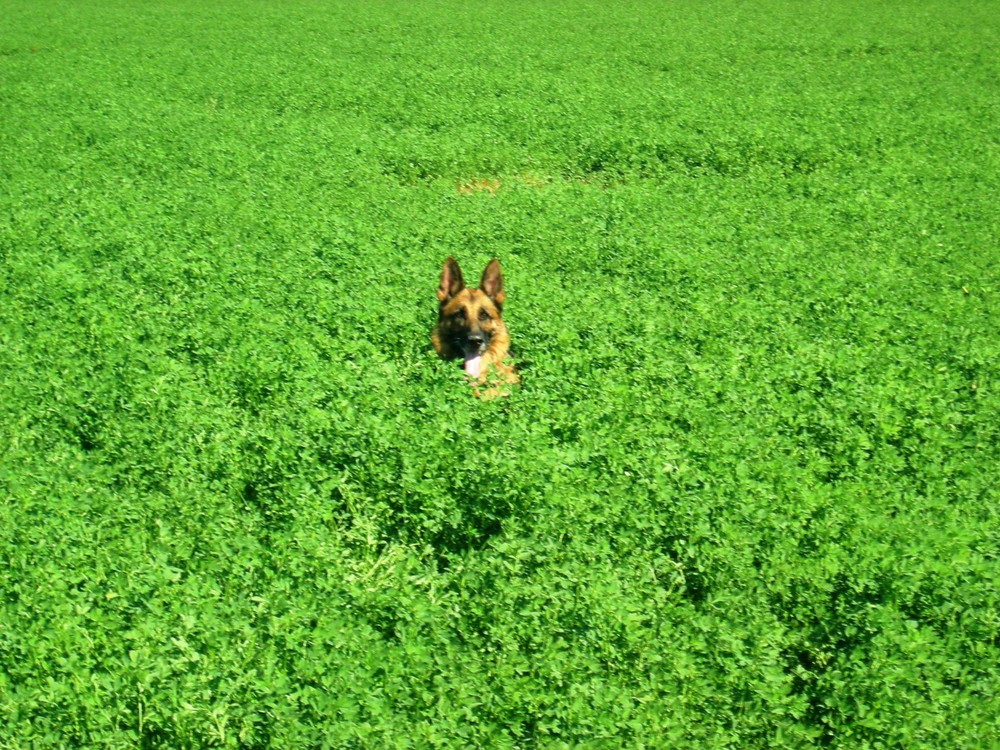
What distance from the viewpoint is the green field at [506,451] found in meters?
4.38

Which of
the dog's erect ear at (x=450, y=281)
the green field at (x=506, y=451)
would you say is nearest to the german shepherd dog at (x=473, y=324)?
the dog's erect ear at (x=450, y=281)

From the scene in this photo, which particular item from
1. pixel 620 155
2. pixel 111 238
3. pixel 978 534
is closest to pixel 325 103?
pixel 620 155

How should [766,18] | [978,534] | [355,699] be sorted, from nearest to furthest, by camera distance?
[355,699] → [978,534] → [766,18]

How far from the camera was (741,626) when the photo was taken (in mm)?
4906

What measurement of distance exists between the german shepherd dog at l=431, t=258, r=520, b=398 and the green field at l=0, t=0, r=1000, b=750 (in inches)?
10.3

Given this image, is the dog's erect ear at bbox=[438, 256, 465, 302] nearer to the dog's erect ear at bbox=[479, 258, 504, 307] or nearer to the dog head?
the dog head

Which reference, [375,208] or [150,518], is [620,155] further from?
[150,518]

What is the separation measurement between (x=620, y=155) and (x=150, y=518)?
11959mm

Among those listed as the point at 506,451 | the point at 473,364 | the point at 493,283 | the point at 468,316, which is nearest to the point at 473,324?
the point at 468,316

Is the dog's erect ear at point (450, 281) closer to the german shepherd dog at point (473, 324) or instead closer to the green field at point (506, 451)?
the german shepherd dog at point (473, 324)

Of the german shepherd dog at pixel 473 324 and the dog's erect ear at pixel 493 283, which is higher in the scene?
the dog's erect ear at pixel 493 283

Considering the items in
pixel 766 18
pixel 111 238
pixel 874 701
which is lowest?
pixel 874 701

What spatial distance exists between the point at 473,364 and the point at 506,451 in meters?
2.21

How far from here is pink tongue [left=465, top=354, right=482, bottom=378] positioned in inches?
327
